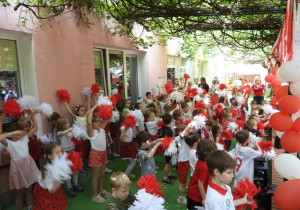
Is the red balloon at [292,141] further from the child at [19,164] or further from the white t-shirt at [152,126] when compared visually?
the white t-shirt at [152,126]

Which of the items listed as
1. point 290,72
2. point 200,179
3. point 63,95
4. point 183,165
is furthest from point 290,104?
point 63,95

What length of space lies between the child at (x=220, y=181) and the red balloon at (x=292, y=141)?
1.73ft

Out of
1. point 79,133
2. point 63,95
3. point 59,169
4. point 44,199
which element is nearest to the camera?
point 59,169

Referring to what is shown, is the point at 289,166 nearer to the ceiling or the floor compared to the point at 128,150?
nearer to the ceiling

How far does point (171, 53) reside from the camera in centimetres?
1087

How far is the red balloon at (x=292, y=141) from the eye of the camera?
2.07 metres

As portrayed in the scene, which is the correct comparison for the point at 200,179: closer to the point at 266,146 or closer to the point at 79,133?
the point at 266,146

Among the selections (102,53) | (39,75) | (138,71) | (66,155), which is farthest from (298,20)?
(138,71)

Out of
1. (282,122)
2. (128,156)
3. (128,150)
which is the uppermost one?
(282,122)

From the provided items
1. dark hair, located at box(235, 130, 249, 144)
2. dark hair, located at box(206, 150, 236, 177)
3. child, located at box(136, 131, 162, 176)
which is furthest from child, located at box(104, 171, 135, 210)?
dark hair, located at box(235, 130, 249, 144)

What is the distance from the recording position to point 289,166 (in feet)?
6.61

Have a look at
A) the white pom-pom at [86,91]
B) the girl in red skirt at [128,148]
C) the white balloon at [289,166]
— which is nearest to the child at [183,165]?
the girl in red skirt at [128,148]

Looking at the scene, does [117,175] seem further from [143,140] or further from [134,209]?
[143,140]

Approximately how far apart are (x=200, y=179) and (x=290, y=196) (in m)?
0.91
